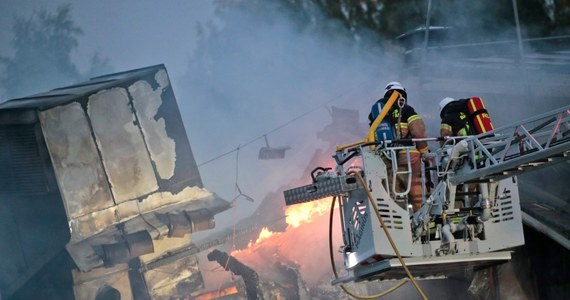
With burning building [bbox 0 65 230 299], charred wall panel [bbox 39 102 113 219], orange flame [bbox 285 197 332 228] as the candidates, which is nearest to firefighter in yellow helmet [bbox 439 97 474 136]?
burning building [bbox 0 65 230 299]

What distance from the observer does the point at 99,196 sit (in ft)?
43.7

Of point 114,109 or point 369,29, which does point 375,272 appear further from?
point 369,29

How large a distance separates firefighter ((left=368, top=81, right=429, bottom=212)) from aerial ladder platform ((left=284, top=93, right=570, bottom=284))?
7 cm

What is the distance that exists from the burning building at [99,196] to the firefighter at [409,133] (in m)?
6.63

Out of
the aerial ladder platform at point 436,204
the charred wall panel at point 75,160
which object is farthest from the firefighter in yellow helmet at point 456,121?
the charred wall panel at point 75,160

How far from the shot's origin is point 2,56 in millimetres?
19031

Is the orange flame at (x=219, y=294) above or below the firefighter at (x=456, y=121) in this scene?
below

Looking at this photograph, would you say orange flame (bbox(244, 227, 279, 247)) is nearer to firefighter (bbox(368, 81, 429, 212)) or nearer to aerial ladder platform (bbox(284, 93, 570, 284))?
aerial ladder platform (bbox(284, 93, 570, 284))

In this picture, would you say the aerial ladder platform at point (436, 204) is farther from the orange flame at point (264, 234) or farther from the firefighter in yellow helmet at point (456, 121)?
the orange flame at point (264, 234)

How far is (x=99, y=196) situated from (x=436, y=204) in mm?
7671

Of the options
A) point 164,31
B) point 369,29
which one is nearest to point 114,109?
point 164,31

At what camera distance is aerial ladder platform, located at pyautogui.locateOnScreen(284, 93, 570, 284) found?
7.73 metres

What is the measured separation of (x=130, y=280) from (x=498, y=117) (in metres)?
9.52

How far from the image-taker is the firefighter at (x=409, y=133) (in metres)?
8.05
